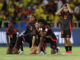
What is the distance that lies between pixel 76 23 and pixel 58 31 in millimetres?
1830

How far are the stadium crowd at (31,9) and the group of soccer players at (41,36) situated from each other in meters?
8.52

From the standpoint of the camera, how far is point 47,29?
15.2 m

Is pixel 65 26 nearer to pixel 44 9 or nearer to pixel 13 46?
pixel 13 46

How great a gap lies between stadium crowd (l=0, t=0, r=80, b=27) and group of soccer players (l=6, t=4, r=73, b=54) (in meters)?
8.52

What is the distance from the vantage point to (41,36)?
50.2 ft

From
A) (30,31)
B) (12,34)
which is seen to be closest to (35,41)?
(30,31)

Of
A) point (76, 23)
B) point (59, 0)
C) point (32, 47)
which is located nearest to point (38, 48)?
point (32, 47)

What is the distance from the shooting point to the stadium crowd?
25.2 meters

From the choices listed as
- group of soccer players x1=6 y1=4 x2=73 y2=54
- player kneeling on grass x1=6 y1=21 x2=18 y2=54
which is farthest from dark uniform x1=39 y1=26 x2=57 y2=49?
player kneeling on grass x1=6 y1=21 x2=18 y2=54

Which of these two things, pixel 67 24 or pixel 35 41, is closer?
pixel 67 24

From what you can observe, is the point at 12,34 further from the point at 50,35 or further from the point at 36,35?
the point at 50,35

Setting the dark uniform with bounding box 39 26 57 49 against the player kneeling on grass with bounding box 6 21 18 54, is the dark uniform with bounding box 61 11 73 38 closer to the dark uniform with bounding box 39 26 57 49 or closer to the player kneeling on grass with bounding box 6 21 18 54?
the dark uniform with bounding box 39 26 57 49

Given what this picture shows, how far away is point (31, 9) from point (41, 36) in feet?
34.7

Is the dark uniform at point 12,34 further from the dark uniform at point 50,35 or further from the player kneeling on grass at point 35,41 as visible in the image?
the dark uniform at point 50,35
